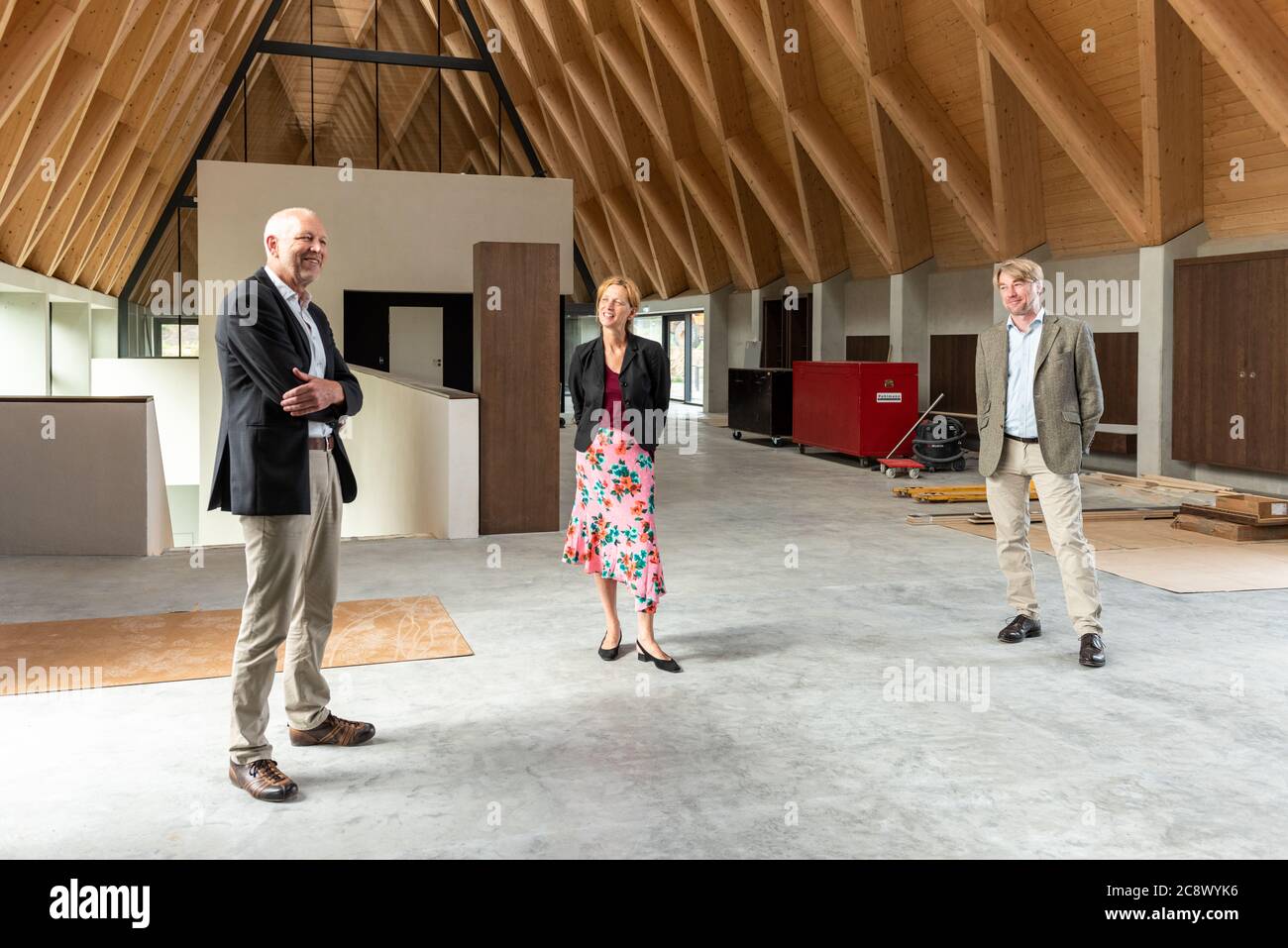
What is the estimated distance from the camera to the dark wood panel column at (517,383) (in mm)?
8539

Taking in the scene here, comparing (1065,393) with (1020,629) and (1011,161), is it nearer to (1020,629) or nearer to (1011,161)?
(1020,629)

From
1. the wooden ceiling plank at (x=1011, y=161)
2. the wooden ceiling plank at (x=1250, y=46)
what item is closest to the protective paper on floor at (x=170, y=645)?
the wooden ceiling plank at (x=1250, y=46)

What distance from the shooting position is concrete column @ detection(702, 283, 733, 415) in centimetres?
2439

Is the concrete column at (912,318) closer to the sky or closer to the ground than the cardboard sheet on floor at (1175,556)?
closer to the sky

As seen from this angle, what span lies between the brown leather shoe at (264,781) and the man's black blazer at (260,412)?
78 cm

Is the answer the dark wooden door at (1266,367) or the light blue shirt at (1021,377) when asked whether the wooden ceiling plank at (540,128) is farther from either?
the light blue shirt at (1021,377)

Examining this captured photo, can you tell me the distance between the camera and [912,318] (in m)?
16.7

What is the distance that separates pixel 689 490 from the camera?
1161cm

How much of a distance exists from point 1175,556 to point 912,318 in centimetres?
943

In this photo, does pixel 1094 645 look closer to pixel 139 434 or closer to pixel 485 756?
pixel 485 756

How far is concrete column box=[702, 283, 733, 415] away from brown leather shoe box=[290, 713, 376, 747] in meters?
20.6

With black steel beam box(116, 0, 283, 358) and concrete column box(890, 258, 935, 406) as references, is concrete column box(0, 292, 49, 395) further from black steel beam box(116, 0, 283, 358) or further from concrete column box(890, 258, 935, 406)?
concrete column box(890, 258, 935, 406)

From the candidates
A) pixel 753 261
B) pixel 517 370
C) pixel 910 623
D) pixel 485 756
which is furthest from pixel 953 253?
pixel 485 756

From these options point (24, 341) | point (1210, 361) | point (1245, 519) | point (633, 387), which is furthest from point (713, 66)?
point (633, 387)
